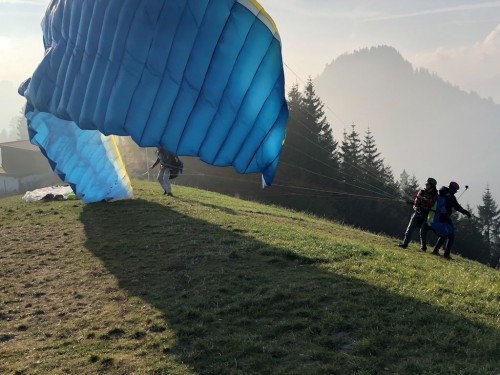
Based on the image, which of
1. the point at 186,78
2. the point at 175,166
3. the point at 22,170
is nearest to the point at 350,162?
the point at 175,166

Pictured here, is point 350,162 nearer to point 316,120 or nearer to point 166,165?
point 316,120

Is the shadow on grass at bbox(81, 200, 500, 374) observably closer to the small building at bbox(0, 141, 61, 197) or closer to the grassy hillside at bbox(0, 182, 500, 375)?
the grassy hillside at bbox(0, 182, 500, 375)

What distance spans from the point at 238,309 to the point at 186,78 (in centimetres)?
387

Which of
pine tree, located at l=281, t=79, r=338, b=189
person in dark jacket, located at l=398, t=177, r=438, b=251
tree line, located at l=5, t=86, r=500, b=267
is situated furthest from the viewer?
pine tree, located at l=281, t=79, r=338, b=189

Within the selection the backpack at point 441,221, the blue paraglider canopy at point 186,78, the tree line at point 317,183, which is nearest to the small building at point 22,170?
the tree line at point 317,183

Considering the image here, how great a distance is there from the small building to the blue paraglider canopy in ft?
168

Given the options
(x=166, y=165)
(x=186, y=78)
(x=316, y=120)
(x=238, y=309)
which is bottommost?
(x=238, y=309)

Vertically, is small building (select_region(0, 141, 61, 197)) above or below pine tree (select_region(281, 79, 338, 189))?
below

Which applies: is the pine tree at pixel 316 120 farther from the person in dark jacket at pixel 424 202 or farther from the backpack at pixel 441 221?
the backpack at pixel 441 221

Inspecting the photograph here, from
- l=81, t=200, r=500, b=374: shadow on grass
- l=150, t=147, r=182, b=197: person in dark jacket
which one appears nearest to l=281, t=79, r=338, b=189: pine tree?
l=150, t=147, r=182, b=197: person in dark jacket

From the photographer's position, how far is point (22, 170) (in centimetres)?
5925

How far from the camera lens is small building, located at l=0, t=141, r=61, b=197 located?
55844 millimetres

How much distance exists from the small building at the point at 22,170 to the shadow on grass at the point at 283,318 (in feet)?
172

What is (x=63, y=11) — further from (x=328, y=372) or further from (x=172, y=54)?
(x=328, y=372)
